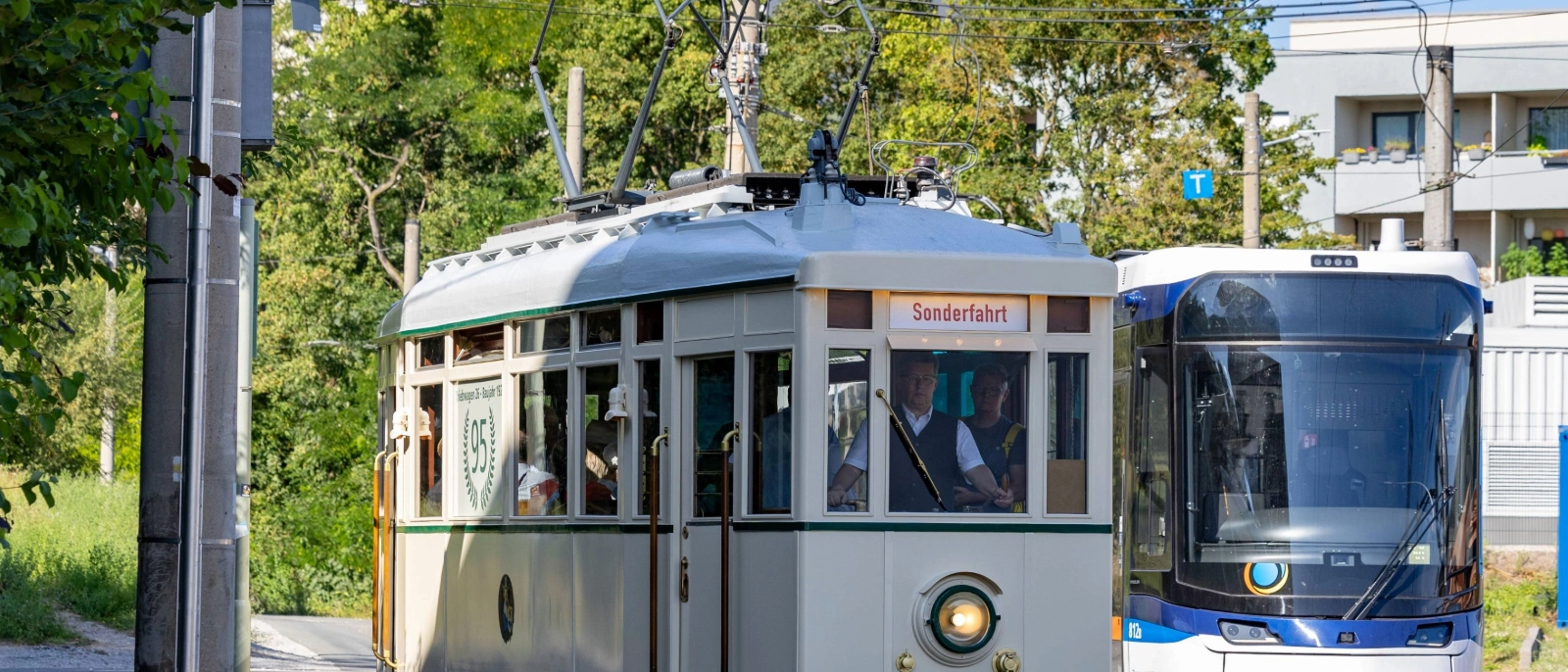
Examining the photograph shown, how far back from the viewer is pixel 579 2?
44281mm

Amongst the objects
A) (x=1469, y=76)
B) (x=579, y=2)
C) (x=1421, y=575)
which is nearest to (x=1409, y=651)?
(x=1421, y=575)

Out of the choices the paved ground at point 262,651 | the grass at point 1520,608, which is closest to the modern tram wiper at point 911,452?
the grass at point 1520,608

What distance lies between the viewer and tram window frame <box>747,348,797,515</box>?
7637 millimetres

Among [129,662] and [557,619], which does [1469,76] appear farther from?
[557,619]

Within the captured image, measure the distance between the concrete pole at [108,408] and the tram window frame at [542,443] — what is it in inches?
1020

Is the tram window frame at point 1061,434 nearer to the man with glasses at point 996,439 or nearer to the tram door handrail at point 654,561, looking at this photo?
the man with glasses at point 996,439

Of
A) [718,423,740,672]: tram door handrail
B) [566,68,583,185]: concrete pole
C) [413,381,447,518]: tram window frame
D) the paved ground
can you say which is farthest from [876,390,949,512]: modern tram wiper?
[566,68,583,185]: concrete pole

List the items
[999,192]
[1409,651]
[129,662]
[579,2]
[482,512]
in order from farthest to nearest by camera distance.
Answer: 1. [579,2]
2. [999,192]
3. [129,662]
4. [1409,651]
5. [482,512]

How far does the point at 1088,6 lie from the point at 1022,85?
156 centimetres

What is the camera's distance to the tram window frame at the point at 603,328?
850 cm

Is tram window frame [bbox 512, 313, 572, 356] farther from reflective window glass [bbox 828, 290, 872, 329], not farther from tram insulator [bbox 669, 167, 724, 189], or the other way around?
reflective window glass [bbox 828, 290, 872, 329]

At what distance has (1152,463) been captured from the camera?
11633 millimetres

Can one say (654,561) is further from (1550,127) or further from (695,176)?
(1550,127)

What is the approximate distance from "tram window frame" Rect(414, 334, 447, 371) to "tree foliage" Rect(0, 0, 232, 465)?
3.92 metres
